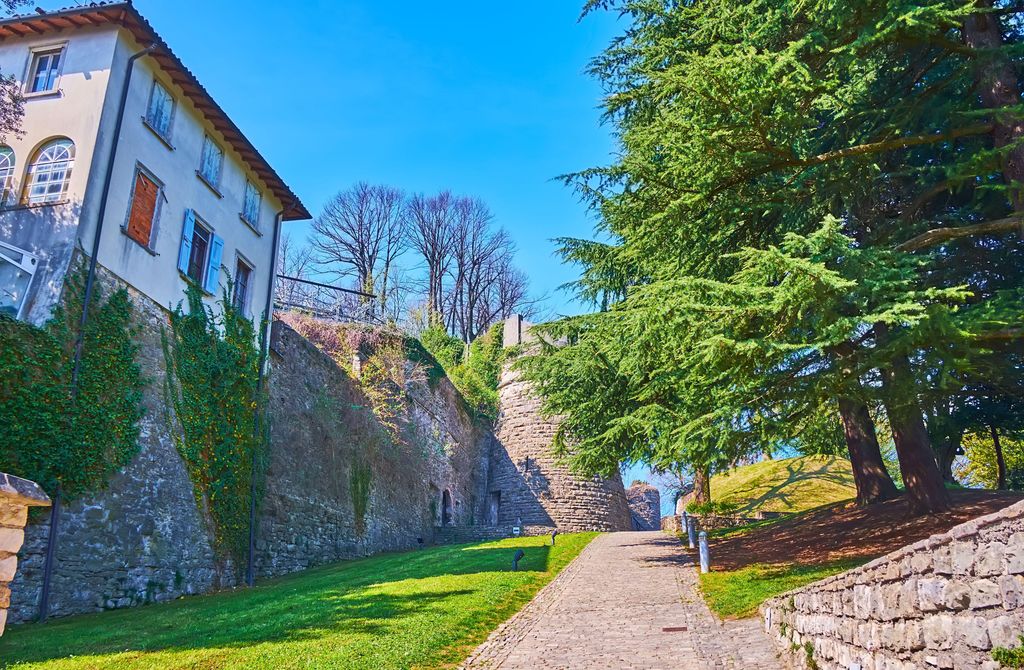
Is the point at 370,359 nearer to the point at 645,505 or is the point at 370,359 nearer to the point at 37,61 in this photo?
the point at 37,61

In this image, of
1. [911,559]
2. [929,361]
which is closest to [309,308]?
[929,361]

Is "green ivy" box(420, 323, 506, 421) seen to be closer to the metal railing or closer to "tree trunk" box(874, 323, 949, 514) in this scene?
the metal railing

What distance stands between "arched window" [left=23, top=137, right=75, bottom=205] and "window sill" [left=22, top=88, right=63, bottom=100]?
0.80 meters

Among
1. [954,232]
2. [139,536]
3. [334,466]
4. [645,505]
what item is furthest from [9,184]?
[645,505]

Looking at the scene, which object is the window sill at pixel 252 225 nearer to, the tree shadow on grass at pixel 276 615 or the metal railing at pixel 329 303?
the metal railing at pixel 329 303

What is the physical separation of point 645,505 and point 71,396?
31.3m

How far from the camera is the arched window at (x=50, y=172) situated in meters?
10.3

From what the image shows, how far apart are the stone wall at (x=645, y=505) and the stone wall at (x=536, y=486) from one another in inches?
349

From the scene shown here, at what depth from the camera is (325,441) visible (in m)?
16.3

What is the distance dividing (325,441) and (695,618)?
34.8 ft

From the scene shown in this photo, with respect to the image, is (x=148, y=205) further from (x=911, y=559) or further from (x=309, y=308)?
(x=911, y=559)

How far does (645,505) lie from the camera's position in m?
36.5

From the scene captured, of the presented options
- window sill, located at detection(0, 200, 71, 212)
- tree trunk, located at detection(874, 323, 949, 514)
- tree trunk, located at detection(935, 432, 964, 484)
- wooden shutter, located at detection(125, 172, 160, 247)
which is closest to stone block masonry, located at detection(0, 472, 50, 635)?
window sill, located at detection(0, 200, 71, 212)

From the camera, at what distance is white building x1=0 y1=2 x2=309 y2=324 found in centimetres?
995
